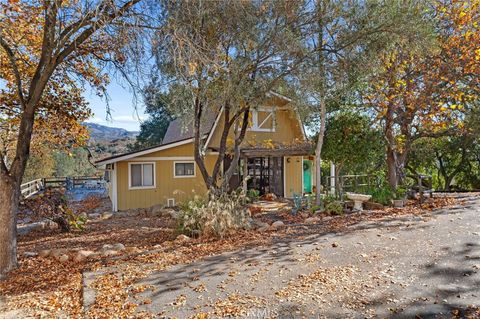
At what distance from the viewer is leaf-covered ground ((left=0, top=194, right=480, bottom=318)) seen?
384cm

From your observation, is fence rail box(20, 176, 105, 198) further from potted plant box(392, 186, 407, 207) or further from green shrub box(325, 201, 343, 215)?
potted plant box(392, 186, 407, 207)

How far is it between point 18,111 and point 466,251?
10151mm

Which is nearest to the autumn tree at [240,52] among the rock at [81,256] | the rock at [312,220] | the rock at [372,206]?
the rock at [312,220]

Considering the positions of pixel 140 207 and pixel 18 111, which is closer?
pixel 18 111

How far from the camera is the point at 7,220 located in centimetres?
567

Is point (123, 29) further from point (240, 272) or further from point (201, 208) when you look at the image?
point (240, 272)

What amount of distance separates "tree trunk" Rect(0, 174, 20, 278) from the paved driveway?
276 centimetres

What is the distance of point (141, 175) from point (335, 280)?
1126cm

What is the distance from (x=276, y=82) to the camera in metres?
8.86

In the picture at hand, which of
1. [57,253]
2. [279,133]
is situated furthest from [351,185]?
[57,253]

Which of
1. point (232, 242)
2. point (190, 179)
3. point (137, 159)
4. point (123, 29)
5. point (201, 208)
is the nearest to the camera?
point (123, 29)

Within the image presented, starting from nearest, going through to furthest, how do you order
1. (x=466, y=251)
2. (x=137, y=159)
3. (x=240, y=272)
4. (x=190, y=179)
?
1. (x=240, y=272)
2. (x=466, y=251)
3. (x=137, y=159)
4. (x=190, y=179)

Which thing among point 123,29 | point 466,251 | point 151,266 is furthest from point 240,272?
point 123,29

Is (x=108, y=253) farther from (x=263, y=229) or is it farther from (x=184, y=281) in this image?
(x=263, y=229)
